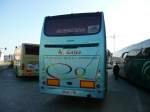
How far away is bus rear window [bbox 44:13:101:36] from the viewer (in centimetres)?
807

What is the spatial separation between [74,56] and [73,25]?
120 centimetres

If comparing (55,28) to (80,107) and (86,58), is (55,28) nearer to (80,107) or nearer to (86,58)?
(86,58)

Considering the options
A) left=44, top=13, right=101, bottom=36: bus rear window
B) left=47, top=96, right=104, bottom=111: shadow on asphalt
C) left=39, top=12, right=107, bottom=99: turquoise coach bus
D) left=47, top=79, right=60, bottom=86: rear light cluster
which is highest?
left=44, top=13, right=101, bottom=36: bus rear window

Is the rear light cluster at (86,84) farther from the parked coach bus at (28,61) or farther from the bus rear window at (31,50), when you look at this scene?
the bus rear window at (31,50)

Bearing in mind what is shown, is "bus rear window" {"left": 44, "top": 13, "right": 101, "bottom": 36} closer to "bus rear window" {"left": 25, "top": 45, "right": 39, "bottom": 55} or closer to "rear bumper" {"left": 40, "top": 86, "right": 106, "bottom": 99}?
"rear bumper" {"left": 40, "top": 86, "right": 106, "bottom": 99}

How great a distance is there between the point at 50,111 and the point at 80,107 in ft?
4.06

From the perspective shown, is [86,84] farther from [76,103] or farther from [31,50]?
[31,50]

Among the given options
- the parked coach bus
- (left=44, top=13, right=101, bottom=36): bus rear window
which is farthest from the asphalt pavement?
the parked coach bus

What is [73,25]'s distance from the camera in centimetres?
835

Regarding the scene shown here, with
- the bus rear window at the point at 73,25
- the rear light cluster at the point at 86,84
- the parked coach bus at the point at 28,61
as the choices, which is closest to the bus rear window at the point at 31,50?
the parked coach bus at the point at 28,61

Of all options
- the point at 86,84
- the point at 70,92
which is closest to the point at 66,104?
the point at 70,92

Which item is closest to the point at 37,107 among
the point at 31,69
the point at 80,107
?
the point at 80,107

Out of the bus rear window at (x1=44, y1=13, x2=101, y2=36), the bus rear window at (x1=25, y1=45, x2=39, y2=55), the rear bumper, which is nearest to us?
the rear bumper

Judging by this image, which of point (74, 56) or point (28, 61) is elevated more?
point (74, 56)
